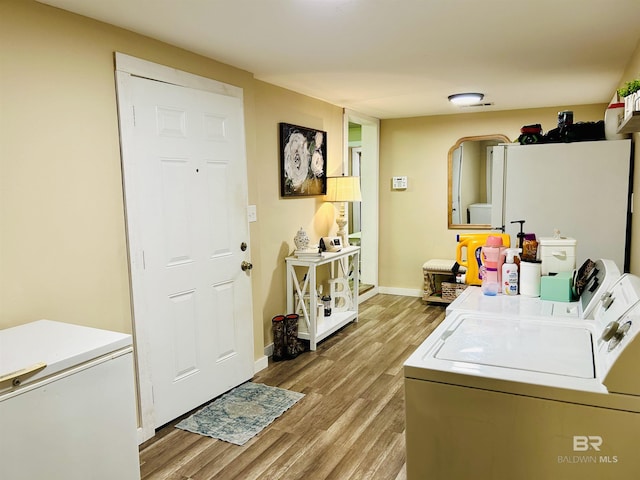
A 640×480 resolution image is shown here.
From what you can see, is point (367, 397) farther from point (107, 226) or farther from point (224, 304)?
point (107, 226)

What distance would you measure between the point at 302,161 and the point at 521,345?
2950 mm

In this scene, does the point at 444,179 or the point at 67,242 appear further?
the point at 444,179

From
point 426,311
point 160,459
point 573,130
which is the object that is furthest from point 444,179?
point 160,459

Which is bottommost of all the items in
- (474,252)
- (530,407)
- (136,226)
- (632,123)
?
(530,407)

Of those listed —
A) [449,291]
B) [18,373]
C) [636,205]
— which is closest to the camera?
[18,373]

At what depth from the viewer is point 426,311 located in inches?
203

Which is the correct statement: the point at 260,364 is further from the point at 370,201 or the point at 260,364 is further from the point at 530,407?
the point at 370,201

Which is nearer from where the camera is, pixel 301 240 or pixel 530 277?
pixel 530 277

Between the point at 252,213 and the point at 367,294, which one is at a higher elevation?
the point at 252,213

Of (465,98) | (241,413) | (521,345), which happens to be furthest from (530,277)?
(465,98)

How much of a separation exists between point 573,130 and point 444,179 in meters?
2.60

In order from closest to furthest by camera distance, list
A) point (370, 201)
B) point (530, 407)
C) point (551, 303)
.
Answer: point (530, 407) → point (551, 303) → point (370, 201)

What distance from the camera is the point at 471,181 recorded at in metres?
5.34

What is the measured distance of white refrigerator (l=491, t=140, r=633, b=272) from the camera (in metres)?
2.77
